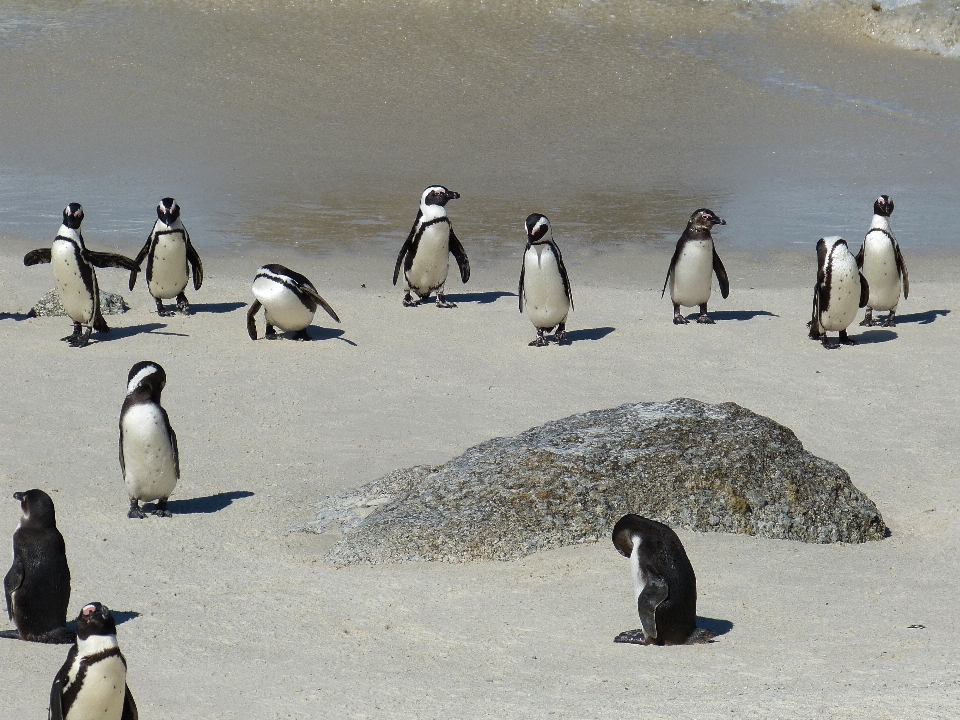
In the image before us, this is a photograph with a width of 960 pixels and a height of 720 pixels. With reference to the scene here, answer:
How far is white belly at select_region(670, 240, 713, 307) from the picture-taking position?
11.1m

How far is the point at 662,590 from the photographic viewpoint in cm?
475

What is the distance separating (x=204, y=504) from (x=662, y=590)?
300 cm

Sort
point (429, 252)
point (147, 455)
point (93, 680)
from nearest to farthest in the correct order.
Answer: point (93, 680), point (147, 455), point (429, 252)

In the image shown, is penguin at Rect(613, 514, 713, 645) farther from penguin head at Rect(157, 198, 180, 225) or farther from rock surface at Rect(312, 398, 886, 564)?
penguin head at Rect(157, 198, 180, 225)

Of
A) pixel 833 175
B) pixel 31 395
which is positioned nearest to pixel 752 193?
pixel 833 175

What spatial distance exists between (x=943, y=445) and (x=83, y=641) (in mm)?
5529

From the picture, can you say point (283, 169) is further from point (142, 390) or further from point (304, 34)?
point (142, 390)

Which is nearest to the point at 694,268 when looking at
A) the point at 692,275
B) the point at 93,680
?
the point at 692,275

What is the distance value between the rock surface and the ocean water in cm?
794

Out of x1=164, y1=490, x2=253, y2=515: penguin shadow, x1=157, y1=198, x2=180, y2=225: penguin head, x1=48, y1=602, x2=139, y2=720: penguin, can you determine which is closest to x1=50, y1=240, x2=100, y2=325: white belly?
x1=157, y1=198, x2=180, y2=225: penguin head

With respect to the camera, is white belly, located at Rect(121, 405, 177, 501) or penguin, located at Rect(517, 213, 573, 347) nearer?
white belly, located at Rect(121, 405, 177, 501)

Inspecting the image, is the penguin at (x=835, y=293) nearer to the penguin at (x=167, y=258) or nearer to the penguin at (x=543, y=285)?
the penguin at (x=543, y=285)

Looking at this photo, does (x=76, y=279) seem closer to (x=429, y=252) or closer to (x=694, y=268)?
(x=429, y=252)

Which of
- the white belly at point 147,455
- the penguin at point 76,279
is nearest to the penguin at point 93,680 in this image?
the white belly at point 147,455
